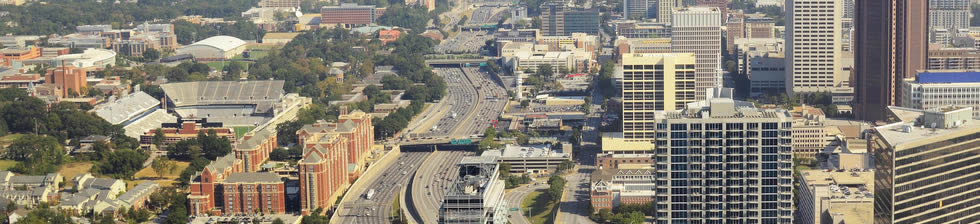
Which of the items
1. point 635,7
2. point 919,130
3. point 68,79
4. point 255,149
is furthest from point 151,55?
point 919,130

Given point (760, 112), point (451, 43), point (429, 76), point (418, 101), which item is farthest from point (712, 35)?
point (451, 43)

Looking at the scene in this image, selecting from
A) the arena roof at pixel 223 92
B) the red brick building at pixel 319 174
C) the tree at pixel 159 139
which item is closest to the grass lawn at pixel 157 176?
the tree at pixel 159 139

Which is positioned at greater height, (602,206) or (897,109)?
(897,109)

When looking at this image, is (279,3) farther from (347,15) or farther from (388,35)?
(388,35)

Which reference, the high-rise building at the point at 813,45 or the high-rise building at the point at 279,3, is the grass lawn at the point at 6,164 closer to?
the high-rise building at the point at 813,45

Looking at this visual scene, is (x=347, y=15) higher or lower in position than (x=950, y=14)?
higher

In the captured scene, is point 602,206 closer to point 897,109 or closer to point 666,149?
point 897,109

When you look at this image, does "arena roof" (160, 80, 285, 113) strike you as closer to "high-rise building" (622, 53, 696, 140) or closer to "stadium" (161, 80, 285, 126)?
"stadium" (161, 80, 285, 126)
